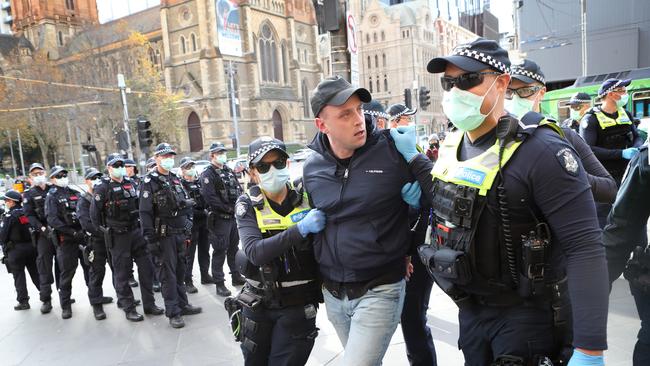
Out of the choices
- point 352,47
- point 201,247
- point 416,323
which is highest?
point 352,47

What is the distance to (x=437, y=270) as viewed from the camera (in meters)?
1.86

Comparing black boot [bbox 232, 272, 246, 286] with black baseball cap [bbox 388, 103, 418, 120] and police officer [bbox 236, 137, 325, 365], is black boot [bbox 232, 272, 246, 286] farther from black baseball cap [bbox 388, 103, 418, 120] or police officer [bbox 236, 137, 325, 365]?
police officer [bbox 236, 137, 325, 365]

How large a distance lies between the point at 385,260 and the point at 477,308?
1.82 feet

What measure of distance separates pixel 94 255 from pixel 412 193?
539 centimetres

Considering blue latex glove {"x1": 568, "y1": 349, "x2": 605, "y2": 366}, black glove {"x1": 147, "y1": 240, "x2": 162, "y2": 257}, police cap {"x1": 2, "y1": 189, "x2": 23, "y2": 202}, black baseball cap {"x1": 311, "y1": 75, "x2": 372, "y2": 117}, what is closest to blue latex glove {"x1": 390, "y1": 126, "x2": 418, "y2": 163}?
black baseball cap {"x1": 311, "y1": 75, "x2": 372, "y2": 117}

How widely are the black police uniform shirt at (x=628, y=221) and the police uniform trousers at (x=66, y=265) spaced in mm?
6478

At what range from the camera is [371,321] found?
2.26m

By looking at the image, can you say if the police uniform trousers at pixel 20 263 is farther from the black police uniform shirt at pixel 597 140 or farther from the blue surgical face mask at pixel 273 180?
the black police uniform shirt at pixel 597 140

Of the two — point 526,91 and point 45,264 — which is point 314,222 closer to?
point 526,91

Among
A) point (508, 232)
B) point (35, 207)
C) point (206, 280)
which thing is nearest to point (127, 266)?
point (206, 280)

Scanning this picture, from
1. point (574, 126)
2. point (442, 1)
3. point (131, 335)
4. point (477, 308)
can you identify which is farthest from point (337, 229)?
point (442, 1)

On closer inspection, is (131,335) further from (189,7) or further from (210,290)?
(189,7)

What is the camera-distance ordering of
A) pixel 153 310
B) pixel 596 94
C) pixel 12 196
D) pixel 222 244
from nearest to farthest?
pixel 153 310 → pixel 222 244 → pixel 12 196 → pixel 596 94

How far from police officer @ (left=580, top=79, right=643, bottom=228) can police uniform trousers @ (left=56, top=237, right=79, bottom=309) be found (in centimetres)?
681
